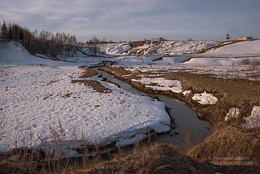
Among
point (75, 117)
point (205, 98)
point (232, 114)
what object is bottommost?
point (75, 117)

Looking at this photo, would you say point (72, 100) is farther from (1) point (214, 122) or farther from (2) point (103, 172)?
(2) point (103, 172)

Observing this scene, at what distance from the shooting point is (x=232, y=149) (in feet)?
18.7

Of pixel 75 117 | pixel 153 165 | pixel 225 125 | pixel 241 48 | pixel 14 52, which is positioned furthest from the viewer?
pixel 241 48

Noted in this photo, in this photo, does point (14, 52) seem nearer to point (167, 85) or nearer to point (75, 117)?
point (167, 85)

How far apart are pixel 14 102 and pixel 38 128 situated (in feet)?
18.5

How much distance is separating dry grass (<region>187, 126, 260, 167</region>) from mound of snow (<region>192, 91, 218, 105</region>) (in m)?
6.93

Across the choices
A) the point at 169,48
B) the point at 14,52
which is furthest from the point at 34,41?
the point at 169,48

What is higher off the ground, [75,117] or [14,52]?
[14,52]

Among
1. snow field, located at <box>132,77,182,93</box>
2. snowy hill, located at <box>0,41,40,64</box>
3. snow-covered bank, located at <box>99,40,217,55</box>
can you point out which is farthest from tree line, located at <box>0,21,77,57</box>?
snow field, located at <box>132,77,182,93</box>

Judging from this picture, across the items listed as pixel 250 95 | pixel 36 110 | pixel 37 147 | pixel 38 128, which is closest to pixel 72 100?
pixel 36 110

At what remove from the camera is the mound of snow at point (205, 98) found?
13.3 m

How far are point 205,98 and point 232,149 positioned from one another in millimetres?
8652

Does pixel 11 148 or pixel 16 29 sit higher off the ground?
pixel 16 29

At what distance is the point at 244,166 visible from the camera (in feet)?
16.2
